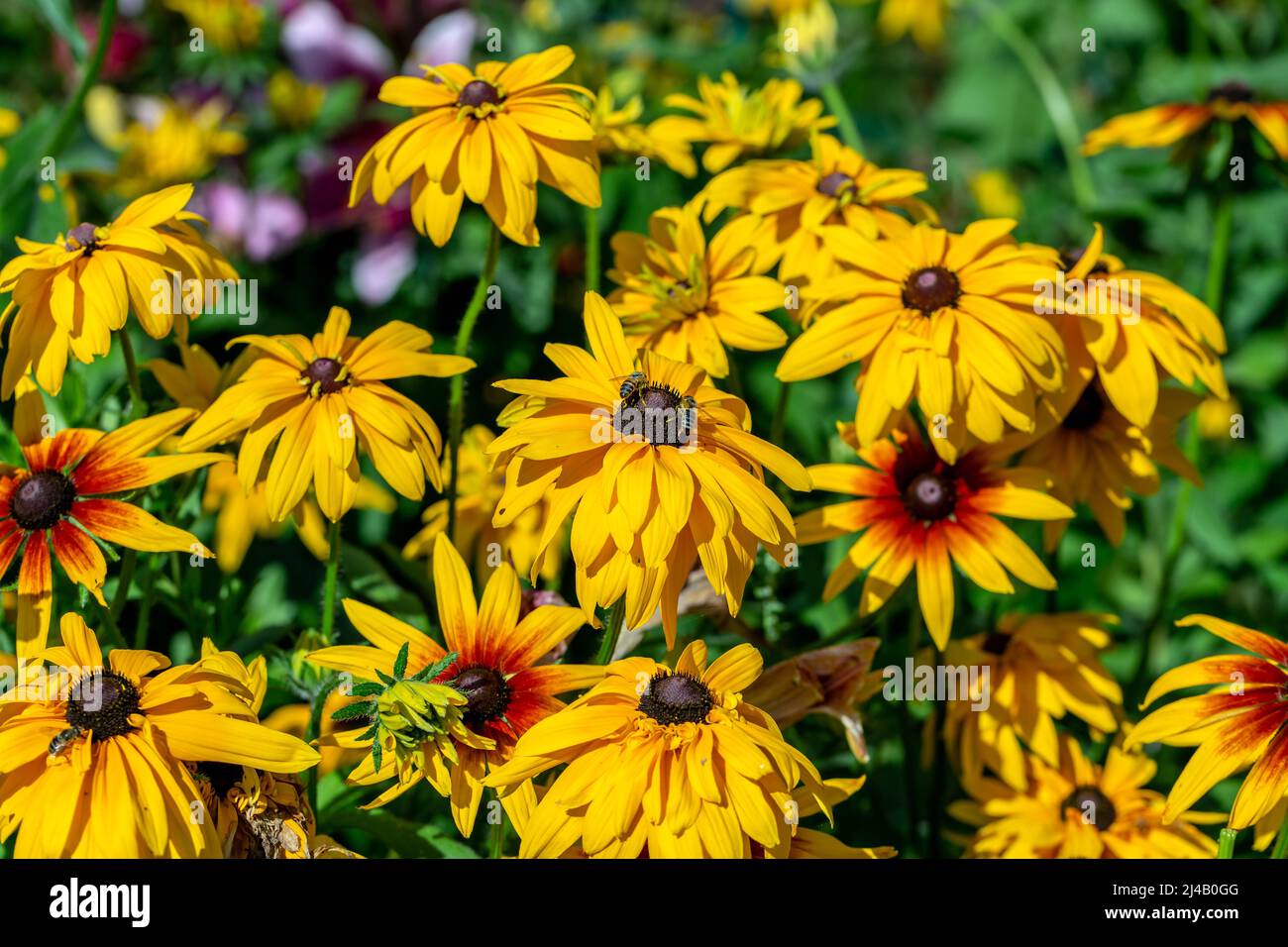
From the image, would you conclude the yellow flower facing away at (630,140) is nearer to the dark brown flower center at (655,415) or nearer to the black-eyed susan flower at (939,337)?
the black-eyed susan flower at (939,337)

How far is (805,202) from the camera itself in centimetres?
104

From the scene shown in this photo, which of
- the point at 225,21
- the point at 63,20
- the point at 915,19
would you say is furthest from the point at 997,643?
the point at 915,19

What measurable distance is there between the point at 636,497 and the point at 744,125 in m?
0.50

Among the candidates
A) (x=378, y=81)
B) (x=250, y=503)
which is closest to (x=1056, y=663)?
(x=250, y=503)

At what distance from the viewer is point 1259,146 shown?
124 centimetres

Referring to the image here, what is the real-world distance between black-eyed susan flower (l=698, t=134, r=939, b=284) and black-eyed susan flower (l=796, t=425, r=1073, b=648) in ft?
0.48

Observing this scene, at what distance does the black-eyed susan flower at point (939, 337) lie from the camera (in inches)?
33.7

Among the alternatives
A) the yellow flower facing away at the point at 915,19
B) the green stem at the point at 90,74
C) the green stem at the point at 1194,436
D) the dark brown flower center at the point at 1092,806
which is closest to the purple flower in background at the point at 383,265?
the green stem at the point at 90,74

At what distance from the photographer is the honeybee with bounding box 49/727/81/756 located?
70 cm

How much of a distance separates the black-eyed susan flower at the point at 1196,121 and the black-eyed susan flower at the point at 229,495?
765 mm

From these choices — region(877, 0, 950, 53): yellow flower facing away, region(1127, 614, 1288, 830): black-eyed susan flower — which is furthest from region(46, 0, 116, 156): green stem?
region(877, 0, 950, 53): yellow flower facing away

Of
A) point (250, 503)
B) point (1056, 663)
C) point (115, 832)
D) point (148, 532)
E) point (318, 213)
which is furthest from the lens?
point (318, 213)
